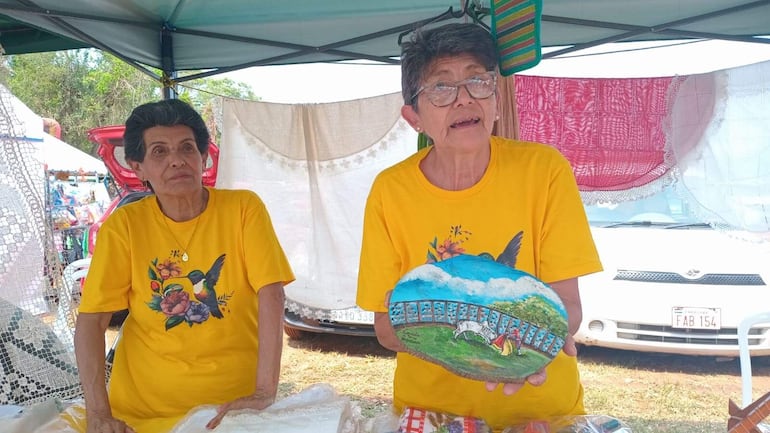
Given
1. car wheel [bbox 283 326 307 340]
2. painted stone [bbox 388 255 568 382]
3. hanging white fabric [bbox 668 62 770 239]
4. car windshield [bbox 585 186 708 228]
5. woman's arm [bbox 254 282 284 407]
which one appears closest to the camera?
painted stone [bbox 388 255 568 382]

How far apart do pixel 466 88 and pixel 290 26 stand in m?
2.40

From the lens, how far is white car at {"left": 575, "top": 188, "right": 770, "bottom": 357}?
4.15 metres

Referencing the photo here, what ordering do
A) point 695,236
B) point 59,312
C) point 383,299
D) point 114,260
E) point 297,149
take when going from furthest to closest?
point 695,236, point 297,149, point 59,312, point 114,260, point 383,299

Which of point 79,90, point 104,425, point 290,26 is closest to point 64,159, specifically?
point 290,26

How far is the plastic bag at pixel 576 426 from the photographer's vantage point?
125 centimetres

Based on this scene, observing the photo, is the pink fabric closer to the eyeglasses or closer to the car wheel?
the eyeglasses

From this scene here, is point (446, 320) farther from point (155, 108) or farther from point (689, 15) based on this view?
point (689, 15)

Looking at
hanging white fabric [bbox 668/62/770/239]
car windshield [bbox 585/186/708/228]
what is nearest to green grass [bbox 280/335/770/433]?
car windshield [bbox 585/186/708/228]

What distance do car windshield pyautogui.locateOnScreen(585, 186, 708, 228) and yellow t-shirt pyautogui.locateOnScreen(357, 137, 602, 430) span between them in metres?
3.06

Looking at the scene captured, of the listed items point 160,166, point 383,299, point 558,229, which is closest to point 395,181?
Result: point 383,299

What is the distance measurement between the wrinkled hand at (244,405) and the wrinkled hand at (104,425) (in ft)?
1.04

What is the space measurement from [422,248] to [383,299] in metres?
0.17

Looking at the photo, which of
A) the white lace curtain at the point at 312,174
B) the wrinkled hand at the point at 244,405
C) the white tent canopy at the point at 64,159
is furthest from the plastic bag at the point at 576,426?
the white tent canopy at the point at 64,159

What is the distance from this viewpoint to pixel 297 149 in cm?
381
